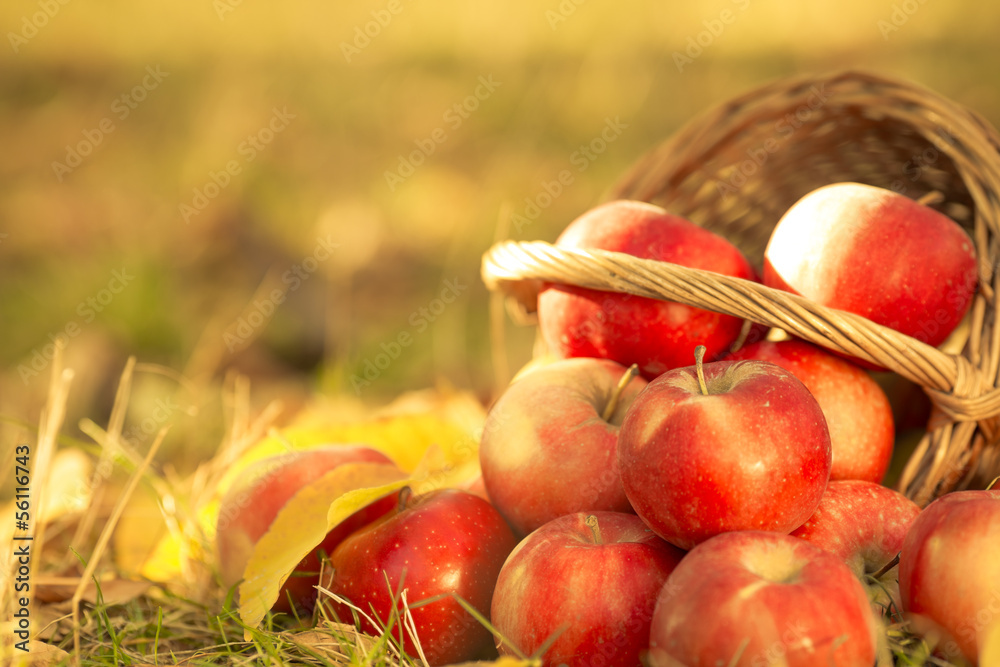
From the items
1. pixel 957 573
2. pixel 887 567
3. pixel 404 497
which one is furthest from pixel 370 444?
pixel 957 573

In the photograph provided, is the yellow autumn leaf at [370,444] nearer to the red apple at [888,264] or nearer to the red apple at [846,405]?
the red apple at [846,405]

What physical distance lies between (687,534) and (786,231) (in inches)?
26.7

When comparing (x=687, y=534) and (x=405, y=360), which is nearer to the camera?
(x=687, y=534)

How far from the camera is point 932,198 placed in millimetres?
1619

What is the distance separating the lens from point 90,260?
4.09 m

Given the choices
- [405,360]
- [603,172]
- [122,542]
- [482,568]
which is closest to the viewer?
[482,568]

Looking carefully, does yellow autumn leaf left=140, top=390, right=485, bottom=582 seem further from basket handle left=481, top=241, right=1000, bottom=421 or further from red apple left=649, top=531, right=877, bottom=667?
red apple left=649, top=531, right=877, bottom=667

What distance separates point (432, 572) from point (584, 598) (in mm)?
290

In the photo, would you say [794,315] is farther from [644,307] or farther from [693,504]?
[693,504]

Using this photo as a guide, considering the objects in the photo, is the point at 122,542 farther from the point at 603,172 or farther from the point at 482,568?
the point at 603,172

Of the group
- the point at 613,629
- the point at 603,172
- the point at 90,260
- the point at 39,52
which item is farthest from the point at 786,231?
the point at 39,52

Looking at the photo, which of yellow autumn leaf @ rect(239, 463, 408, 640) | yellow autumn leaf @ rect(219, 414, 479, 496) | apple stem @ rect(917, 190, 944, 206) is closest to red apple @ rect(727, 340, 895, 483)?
apple stem @ rect(917, 190, 944, 206)

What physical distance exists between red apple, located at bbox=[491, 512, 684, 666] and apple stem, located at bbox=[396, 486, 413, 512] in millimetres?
278

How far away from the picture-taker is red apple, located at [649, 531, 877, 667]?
0.86 meters
